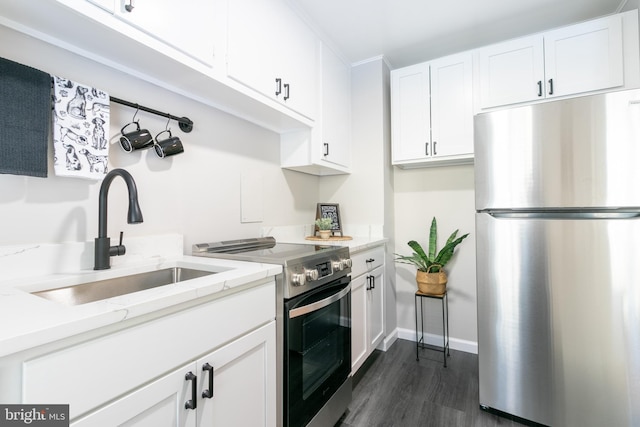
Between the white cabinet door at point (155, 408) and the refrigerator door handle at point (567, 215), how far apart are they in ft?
5.50

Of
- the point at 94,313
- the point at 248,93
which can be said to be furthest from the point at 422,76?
the point at 94,313

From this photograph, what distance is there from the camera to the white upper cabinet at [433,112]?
7.51ft

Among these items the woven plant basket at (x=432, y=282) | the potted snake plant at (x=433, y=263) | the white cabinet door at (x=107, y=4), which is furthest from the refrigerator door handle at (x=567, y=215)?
the white cabinet door at (x=107, y=4)

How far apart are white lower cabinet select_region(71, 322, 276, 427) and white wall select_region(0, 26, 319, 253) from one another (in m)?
0.74

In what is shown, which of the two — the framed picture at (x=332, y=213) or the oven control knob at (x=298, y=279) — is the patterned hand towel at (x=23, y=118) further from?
the framed picture at (x=332, y=213)

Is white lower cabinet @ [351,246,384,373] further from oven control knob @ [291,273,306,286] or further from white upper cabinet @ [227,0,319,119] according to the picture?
white upper cabinet @ [227,0,319,119]

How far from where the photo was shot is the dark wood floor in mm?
1703

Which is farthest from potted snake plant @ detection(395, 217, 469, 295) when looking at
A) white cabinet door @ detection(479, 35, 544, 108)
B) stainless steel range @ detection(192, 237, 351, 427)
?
white cabinet door @ detection(479, 35, 544, 108)

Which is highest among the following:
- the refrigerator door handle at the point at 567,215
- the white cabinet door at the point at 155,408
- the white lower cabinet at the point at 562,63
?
the white lower cabinet at the point at 562,63

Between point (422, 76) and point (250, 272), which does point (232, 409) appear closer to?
point (250, 272)

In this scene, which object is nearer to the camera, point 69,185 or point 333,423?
point 69,185

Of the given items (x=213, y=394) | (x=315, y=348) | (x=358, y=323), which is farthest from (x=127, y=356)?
(x=358, y=323)

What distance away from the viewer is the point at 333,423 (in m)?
1.57

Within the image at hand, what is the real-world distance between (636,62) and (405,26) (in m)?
1.42
